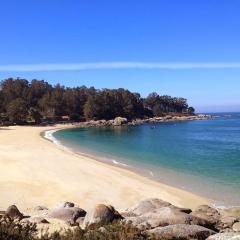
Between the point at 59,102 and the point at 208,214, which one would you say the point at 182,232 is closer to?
the point at 208,214

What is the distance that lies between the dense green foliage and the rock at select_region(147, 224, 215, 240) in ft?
311

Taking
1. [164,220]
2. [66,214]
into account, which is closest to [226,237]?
[164,220]

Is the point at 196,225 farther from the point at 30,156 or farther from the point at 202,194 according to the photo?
the point at 30,156

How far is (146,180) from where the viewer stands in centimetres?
2992

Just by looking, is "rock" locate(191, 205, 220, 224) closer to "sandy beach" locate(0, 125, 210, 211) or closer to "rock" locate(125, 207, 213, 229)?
"rock" locate(125, 207, 213, 229)

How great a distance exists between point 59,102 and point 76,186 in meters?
101

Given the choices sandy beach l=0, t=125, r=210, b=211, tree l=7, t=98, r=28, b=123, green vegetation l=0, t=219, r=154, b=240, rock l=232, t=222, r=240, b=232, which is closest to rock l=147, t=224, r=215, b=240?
green vegetation l=0, t=219, r=154, b=240

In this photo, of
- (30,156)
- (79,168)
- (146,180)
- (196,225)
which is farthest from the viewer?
(30,156)

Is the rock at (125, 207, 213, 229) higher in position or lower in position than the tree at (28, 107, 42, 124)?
lower

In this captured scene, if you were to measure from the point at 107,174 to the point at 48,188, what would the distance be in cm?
676

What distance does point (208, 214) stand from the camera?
17.5 meters

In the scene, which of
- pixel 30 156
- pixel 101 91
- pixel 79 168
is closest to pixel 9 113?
pixel 101 91

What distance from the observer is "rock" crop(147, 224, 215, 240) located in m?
12.7

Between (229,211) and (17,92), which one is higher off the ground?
(17,92)
